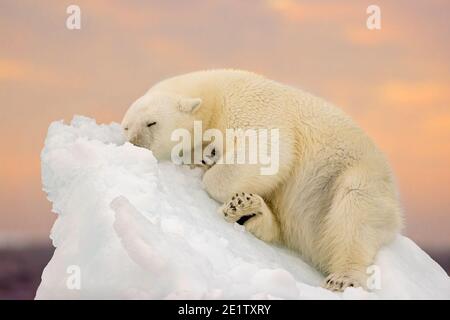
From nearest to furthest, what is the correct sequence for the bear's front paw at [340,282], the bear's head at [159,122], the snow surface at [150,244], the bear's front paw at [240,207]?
the snow surface at [150,244], the bear's front paw at [340,282], the bear's front paw at [240,207], the bear's head at [159,122]

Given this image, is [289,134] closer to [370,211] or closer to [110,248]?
[370,211]

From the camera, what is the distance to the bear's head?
6.10 m

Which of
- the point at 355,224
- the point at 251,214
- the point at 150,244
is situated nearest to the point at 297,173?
the point at 251,214

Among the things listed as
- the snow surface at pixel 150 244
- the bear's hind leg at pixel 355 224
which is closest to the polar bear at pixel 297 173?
the bear's hind leg at pixel 355 224

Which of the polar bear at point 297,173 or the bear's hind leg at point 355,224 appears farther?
the polar bear at point 297,173

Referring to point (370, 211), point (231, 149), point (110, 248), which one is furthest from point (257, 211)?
point (110, 248)

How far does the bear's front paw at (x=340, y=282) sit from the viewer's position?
16.9 feet

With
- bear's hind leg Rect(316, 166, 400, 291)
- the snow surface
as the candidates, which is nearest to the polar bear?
bear's hind leg Rect(316, 166, 400, 291)

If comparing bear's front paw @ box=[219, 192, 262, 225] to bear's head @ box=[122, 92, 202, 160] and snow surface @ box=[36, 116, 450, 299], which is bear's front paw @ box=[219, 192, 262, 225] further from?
bear's head @ box=[122, 92, 202, 160]

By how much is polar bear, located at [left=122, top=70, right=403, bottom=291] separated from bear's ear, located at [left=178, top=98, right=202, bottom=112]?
11mm

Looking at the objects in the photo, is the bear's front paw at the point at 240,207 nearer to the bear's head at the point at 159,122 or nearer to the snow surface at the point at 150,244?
the snow surface at the point at 150,244

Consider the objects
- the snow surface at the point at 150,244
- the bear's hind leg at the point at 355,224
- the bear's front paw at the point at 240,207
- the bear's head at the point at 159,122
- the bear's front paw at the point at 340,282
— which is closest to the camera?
the snow surface at the point at 150,244
